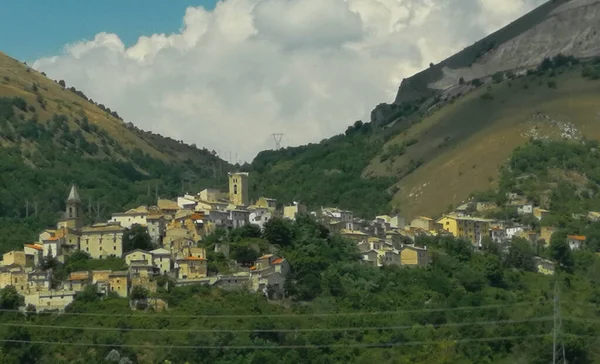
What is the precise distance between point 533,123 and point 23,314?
7191 centimetres

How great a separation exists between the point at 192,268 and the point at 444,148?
64339 mm

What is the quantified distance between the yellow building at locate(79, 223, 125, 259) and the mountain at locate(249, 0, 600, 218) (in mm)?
44465

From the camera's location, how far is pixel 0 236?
100500 mm

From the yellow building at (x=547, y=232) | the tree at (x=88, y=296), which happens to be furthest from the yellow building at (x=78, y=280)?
the yellow building at (x=547, y=232)

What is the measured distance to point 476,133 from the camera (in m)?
142

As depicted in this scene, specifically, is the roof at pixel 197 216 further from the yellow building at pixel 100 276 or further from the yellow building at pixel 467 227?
the yellow building at pixel 467 227

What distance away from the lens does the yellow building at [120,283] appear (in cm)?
7894

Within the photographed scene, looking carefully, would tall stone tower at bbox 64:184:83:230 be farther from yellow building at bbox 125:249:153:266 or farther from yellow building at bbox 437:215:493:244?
yellow building at bbox 437:215:493:244

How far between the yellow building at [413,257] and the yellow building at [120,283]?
67.5 feet

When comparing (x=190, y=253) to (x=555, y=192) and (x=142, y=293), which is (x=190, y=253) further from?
(x=555, y=192)

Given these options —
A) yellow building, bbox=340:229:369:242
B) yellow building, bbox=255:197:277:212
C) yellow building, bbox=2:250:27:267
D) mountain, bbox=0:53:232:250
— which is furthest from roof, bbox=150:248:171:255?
yellow building, bbox=340:229:369:242

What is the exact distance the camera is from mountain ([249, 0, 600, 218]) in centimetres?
13362

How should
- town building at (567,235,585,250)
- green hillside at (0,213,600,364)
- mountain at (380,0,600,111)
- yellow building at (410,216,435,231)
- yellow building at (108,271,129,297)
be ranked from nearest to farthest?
green hillside at (0,213,600,364) < yellow building at (108,271,129,297) < town building at (567,235,585,250) < yellow building at (410,216,435,231) < mountain at (380,0,600,111)

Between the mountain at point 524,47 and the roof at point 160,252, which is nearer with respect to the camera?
the roof at point 160,252
